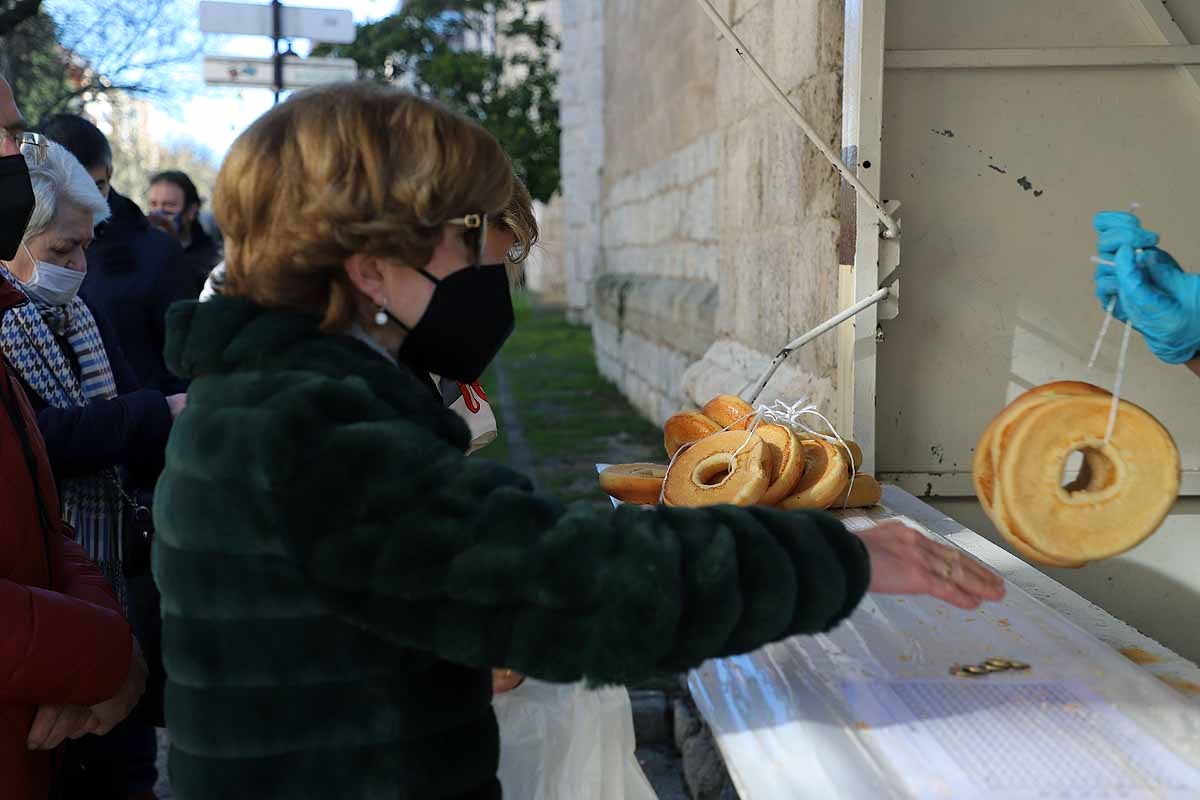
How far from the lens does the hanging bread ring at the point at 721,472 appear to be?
7.79 ft

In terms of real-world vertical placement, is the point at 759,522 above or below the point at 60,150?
below

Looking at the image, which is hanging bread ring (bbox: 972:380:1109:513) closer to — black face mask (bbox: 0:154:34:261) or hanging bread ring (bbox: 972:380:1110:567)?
hanging bread ring (bbox: 972:380:1110:567)

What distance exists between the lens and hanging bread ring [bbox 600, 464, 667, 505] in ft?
8.54

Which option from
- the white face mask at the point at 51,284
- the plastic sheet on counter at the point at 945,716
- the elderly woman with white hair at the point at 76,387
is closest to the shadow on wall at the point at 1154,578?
the plastic sheet on counter at the point at 945,716

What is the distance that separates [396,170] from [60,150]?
1.82 meters

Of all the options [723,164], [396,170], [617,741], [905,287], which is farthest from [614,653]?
[723,164]

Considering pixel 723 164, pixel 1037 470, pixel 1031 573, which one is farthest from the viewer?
pixel 723 164

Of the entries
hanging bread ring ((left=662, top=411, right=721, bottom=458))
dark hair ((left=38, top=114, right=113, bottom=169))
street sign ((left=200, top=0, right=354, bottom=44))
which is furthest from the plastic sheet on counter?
street sign ((left=200, top=0, right=354, bottom=44))

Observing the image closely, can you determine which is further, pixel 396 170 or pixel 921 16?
pixel 921 16

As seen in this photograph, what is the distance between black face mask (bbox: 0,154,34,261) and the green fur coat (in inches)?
33.8

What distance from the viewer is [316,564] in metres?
1.23

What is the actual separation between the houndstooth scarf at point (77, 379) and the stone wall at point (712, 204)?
2.09m

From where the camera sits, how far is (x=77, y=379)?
9.09 feet

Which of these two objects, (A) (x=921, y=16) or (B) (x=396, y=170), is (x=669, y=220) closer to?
(A) (x=921, y=16)
